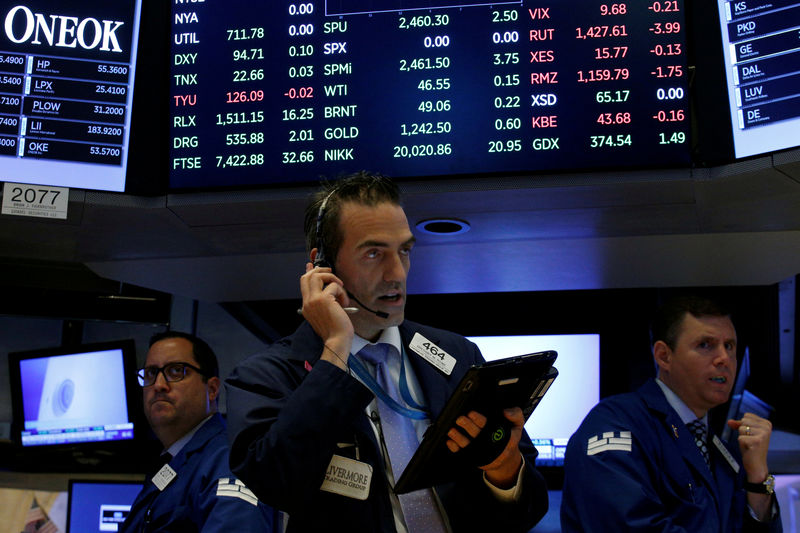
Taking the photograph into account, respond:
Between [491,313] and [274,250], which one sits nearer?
[274,250]

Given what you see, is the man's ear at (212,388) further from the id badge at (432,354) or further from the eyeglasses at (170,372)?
the id badge at (432,354)

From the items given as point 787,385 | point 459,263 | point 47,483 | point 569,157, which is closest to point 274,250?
point 459,263

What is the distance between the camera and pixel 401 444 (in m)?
1.44

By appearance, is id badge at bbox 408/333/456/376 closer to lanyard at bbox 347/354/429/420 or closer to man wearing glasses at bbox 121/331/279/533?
lanyard at bbox 347/354/429/420

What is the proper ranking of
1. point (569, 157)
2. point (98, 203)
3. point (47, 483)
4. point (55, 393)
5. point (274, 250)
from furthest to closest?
point (55, 393)
point (47, 483)
point (274, 250)
point (98, 203)
point (569, 157)

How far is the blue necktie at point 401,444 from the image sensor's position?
1.40 metres

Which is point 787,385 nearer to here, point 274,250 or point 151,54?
point 274,250

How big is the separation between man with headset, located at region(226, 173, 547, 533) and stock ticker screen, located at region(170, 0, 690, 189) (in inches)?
→ 29.7

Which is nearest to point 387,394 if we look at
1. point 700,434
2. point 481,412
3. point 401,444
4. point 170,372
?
point 401,444

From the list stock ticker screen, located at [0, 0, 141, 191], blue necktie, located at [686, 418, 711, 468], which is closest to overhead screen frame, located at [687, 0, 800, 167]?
blue necktie, located at [686, 418, 711, 468]

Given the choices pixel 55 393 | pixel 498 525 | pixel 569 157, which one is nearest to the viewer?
pixel 498 525

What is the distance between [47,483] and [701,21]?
3169 mm

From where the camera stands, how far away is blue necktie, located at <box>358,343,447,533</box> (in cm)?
140

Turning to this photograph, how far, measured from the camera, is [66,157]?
2461 mm
